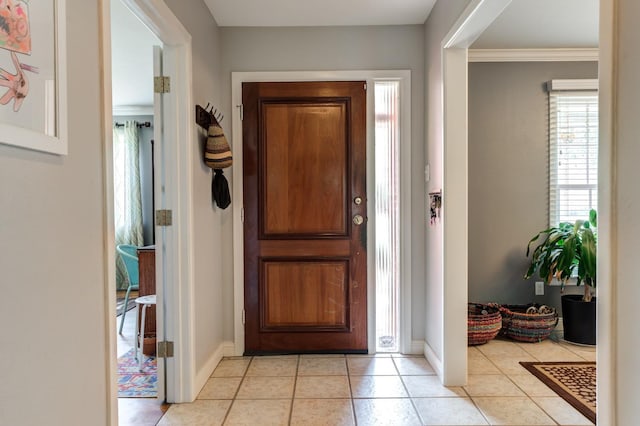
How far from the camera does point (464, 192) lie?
2.44 m

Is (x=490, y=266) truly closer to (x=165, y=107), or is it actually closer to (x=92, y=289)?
(x=165, y=107)

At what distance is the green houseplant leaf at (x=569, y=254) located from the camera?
3.13 m

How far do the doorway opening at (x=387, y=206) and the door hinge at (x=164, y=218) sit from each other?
1468mm

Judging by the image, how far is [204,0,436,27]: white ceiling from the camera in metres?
2.65

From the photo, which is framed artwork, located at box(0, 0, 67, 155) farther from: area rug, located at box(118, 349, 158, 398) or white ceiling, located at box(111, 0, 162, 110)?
area rug, located at box(118, 349, 158, 398)

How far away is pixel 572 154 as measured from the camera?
3514 mm

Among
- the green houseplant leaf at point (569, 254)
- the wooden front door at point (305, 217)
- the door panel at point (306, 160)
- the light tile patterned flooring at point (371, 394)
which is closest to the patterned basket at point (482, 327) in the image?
the light tile patterned flooring at point (371, 394)

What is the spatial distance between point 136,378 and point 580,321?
3246mm

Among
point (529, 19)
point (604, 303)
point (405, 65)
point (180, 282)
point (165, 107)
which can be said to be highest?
point (529, 19)

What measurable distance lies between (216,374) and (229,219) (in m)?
1.07

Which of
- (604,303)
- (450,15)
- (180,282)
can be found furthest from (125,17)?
(604,303)

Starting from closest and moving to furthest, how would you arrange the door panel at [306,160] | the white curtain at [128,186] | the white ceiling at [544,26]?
the white ceiling at [544,26] < the door panel at [306,160] < the white curtain at [128,186]

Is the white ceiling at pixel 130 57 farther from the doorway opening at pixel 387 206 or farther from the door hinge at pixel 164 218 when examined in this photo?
the doorway opening at pixel 387 206

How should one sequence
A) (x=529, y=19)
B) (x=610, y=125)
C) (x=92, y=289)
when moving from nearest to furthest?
(x=610, y=125)
(x=92, y=289)
(x=529, y=19)
